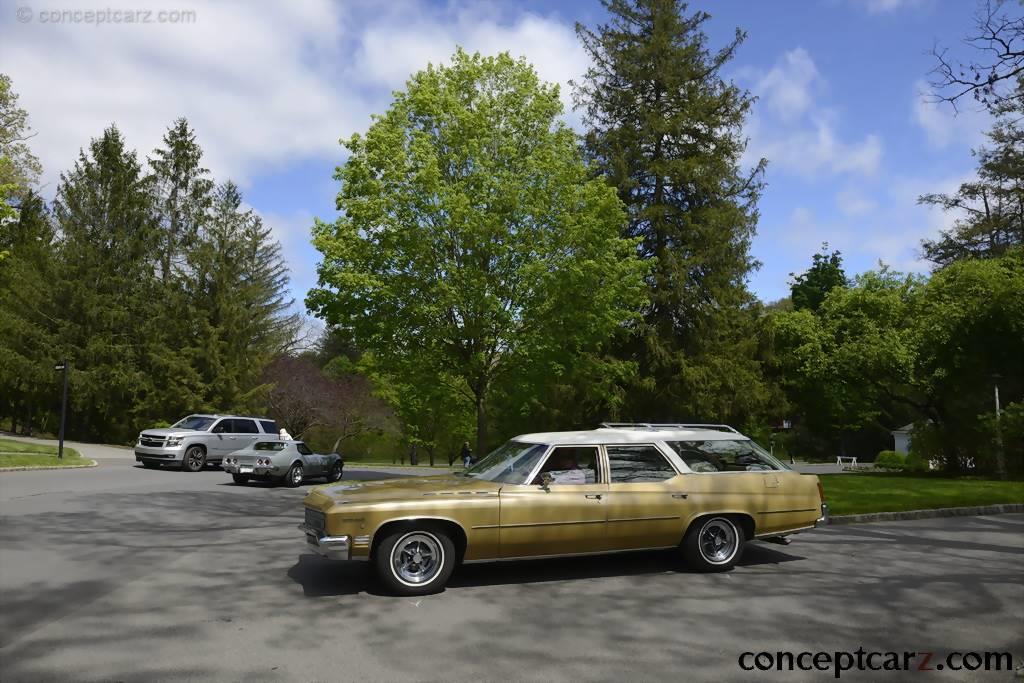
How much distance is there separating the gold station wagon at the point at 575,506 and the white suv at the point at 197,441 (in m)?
19.5

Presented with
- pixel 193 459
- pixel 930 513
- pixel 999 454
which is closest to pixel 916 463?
pixel 999 454

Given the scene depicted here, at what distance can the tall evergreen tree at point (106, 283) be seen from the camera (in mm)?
40844

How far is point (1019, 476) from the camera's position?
1041 inches

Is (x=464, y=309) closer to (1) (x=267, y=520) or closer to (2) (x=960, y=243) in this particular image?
(1) (x=267, y=520)

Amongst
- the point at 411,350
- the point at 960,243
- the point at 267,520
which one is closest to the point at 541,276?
the point at 411,350

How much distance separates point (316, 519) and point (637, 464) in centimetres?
348

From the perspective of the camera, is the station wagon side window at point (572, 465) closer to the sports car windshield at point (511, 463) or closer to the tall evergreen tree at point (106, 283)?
the sports car windshield at point (511, 463)

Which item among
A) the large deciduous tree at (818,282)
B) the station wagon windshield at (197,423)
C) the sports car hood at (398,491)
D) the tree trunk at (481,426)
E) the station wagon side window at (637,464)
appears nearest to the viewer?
the sports car hood at (398,491)

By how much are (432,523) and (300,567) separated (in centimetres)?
213

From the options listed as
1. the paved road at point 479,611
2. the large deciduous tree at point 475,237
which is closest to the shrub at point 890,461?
the large deciduous tree at point 475,237

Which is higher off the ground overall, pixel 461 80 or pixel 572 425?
pixel 461 80

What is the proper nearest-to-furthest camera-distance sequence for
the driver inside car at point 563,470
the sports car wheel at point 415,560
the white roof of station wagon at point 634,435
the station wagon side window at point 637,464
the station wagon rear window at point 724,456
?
the sports car wheel at point 415,560 → the driver inside car at point 563,470 → the station wagon side window at point 637,464 → the white roof of station wagon at point 634,435 → the station wagon rear window at point 724,456

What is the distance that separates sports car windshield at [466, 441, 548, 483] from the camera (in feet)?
26.4

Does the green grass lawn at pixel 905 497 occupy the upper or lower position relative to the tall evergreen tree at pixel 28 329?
lower
